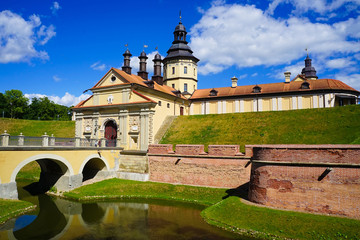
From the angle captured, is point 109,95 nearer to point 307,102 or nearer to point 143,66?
point 143,66

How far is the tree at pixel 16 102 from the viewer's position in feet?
190

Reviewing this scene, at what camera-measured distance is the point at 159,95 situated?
93.9ft

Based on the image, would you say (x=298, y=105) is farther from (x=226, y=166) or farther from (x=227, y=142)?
(x=226, y=166)

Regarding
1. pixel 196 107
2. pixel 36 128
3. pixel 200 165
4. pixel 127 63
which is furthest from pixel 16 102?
pixel 200 165

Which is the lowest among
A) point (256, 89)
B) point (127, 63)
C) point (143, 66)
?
point (256, 89)

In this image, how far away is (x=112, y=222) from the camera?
13.0 m

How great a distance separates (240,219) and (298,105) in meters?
24.7

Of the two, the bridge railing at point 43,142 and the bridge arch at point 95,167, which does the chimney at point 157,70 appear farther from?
the bridge arch at point 95,167

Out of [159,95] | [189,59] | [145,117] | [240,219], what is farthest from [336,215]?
[189,59]

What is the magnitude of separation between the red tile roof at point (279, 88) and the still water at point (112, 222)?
2303 cm

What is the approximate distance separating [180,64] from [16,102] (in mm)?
45370

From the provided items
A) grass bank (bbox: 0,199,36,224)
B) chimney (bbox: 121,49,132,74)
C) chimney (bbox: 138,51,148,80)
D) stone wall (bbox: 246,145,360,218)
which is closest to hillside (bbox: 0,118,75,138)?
chimney (bbox: 121,49,132,74)

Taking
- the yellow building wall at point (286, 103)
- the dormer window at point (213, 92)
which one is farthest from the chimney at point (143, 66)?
the yellow building wall at point (286, 103)

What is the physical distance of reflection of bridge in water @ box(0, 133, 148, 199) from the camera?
15344 mm
